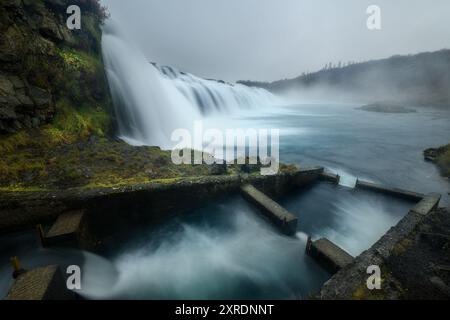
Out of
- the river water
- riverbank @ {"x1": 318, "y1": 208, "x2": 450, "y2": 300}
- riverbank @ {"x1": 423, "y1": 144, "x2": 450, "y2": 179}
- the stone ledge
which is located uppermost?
riverbank @ {"x1": 423, "y1": 144, "x2": 450, "y2": 179}

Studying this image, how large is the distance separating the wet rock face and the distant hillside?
326 feet

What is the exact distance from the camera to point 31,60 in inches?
324

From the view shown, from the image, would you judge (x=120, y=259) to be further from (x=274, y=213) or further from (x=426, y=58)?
(x=426, y=58)

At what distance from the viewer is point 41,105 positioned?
8.28 metres

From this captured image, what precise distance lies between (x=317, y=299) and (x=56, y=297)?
453cm

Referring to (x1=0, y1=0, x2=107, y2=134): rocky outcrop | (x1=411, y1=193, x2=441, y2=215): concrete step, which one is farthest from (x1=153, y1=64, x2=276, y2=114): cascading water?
(x1=411, y1=193, x2=441, y2=215): concrete step

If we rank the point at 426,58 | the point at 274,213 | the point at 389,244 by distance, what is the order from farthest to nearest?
the point at 426,58 < the point at 274,213 < the point at 389,244

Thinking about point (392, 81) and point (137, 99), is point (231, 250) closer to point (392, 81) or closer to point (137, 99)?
point (137, 99)

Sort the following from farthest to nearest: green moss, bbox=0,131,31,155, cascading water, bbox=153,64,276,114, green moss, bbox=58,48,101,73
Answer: cascading water, bbox=153,64,276,114, green moss, bbox=58,48,101,73, green moss, bbox=0,131,31,155

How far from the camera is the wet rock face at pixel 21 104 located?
706cm

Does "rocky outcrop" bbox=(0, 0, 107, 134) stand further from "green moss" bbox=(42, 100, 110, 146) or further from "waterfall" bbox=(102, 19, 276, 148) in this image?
"waterfall" bbox=(102, 19, 276, 148)

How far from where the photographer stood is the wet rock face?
706 cm

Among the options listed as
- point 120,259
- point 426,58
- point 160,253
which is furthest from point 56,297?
point 426,58
